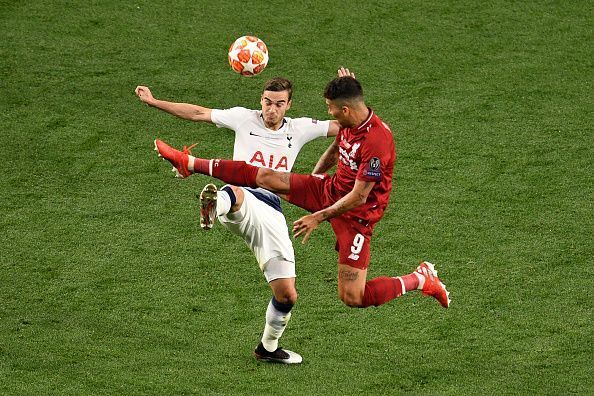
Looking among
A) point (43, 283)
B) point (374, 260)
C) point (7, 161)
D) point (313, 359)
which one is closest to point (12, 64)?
point (7, 161)

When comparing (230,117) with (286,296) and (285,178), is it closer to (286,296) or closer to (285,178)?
(285,178)

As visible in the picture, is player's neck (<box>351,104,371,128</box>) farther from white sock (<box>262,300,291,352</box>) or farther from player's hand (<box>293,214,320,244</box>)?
white sock (<box>262,300,291,352</box>)

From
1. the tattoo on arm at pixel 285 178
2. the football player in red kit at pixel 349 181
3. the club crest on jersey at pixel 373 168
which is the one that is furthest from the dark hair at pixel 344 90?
the tattoo on arm at pixel 285 178

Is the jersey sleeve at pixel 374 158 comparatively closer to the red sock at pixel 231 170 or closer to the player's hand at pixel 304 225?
the player's hand at pixel 304 225

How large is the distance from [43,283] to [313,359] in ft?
8.68

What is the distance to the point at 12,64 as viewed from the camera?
46.9 ft

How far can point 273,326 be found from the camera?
9.20m

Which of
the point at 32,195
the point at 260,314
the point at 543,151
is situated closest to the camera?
the point at 260,314

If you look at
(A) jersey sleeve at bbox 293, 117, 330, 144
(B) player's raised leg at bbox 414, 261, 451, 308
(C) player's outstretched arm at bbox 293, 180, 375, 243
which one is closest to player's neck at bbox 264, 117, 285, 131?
(A) jersey sleeve at bbox 293, 117, 330, 144

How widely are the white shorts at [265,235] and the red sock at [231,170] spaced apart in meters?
0.22

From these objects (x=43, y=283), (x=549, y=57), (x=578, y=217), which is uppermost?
(x=549, y=57)

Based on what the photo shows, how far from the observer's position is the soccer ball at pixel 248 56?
10477 millimetres

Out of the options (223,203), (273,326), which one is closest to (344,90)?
(223,203)

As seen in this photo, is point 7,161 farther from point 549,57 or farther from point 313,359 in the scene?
point 549,57
